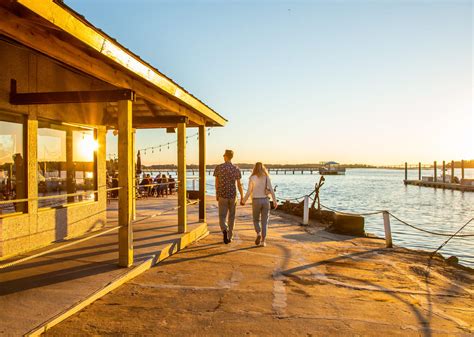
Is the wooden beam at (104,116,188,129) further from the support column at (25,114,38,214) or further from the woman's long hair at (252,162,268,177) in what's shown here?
the support column at (25,114,38,214)

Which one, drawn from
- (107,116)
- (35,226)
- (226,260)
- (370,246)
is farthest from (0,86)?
(370,246)

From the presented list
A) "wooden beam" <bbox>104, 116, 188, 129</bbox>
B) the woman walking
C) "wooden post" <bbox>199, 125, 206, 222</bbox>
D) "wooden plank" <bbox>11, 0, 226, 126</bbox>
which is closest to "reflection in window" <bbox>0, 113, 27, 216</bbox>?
"wooden plank" <bbox>11, 0, 226, 126</bbox>

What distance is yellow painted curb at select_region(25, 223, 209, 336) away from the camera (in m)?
3.80

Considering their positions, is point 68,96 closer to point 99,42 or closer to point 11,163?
point 11,163

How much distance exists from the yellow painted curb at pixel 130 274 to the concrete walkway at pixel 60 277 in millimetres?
47

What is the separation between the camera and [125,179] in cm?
573

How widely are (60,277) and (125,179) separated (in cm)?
152

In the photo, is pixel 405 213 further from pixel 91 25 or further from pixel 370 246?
pixel 91 25

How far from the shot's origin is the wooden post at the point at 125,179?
5648 millimetres

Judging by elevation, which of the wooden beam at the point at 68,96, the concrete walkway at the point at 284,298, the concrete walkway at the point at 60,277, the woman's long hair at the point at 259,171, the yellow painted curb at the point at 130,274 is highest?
the wooden beam at the point at 68,96

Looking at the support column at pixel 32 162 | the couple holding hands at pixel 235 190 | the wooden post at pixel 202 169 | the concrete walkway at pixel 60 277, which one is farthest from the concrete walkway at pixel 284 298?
the support column at pixel 32 162

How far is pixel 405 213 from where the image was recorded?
31.4 metres

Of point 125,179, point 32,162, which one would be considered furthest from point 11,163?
point 125,179

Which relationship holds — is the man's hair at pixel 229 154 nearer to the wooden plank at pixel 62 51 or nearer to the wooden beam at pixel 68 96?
the wooden plank at pixel 62 51
